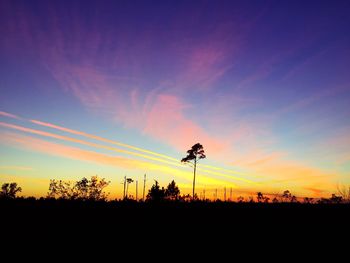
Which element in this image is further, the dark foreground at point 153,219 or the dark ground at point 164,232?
the dark foreground at point 153,219

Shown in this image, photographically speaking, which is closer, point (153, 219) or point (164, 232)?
point (164, 232)

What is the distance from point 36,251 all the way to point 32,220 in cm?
314

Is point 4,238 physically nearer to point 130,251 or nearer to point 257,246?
point 130,251

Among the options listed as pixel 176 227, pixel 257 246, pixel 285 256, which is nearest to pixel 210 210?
pixel 176 227

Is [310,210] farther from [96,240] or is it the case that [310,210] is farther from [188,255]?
[96,240]

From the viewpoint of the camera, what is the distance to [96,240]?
9734 mm

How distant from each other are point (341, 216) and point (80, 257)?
38.6ft

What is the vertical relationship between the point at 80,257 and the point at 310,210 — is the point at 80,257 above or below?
below

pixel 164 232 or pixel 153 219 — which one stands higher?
pixel 153 219

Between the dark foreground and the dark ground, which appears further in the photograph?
the dark foreground

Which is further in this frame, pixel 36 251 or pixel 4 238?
pixel 4 238

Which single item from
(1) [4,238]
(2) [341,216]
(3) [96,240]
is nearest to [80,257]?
(3) [96,240]

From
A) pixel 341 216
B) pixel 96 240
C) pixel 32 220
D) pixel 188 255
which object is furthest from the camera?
pixel 341 216

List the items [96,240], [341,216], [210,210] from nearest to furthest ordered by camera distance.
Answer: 1. [96,240]
2. [341,216]
3. [210,210]
